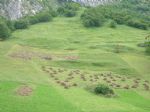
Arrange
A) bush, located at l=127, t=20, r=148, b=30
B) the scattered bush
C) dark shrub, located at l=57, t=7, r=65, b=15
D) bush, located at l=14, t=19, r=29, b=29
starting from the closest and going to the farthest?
1. bush, located at l=14, t=19, r=29, b=29
2. bush, located at l=127, t=20, r=148, b=30
3. the scattered bush
4. dark shrub, located at l=57, t=7, r=65, b=15

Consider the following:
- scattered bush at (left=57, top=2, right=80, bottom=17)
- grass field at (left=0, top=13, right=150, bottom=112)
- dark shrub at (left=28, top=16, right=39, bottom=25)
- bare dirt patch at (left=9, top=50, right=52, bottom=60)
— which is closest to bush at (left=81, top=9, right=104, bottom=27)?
grass field at (left=0, top=13, right=150, bottom=112)

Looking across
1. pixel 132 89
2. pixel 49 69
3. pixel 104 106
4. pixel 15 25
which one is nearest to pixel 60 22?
pixel 15 25

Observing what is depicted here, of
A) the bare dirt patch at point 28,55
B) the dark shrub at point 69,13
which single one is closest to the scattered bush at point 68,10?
the dark shrub at point 69,13

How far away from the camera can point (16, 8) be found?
14200 cm

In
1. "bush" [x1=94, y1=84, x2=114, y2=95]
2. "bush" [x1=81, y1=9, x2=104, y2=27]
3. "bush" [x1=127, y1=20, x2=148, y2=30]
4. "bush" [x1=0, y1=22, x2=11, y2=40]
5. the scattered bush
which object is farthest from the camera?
the scattered bush

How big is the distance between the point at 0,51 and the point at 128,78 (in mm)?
29746

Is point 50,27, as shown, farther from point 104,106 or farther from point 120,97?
point 104,106

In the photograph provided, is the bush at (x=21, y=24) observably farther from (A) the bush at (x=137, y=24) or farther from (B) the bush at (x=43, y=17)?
(A) the bush at (x=137, y=24)

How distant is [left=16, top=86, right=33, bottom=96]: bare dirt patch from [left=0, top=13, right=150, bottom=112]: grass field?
0.47 meters

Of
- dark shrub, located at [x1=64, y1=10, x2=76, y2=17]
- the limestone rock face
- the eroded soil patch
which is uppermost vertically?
the limestone rock face

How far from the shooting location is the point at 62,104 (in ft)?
152

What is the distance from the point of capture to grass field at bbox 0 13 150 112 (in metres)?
47.0

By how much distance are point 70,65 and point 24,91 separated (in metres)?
26.3

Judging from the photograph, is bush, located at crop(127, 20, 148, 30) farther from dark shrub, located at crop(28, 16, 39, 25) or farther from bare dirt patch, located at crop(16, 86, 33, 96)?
bare dirt patch, located at crop(16, 86, 33, 96)
